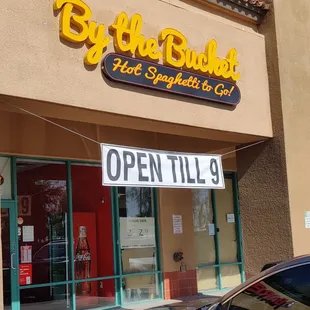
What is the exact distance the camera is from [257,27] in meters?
10.4

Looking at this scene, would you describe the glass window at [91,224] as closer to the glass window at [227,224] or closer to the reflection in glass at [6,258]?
the reflection in glass at [6,258]

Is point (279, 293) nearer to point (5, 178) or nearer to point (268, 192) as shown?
point (268, 192)

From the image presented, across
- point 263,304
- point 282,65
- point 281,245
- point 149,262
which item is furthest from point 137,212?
point 263,304

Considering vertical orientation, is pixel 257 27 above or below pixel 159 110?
above

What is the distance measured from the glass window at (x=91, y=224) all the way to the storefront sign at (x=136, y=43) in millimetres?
3523

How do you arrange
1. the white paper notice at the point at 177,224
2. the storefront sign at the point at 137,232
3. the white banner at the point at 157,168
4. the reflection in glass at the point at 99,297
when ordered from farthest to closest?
the white paper notice at the point at 177,224
the storefront sign at the point at 137,232
the reflection in glass at the point at 99,297
the white banner at the point at 157,168

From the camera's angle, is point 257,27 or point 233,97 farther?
point 257,27

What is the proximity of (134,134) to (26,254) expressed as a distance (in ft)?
11.4

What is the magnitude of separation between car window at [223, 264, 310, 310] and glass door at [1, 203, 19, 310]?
594 cm

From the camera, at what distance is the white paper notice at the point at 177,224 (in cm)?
1221

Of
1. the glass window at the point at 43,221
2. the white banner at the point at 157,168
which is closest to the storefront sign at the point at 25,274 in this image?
the glass window at the point at 43,221

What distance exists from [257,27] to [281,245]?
4.22 meters

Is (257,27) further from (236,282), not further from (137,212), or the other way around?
(236,282)

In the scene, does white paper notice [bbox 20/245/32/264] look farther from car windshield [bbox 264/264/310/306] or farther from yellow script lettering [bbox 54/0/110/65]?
car windshield [bbox 264/264/310/306]
